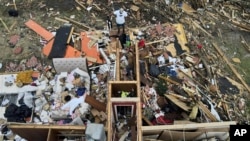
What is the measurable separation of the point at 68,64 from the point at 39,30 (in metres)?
3.15

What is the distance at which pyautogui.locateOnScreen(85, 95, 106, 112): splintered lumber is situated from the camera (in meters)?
11.7

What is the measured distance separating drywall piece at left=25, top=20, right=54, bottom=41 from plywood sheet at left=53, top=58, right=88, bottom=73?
2209 millimetres

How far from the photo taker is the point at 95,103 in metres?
11.8

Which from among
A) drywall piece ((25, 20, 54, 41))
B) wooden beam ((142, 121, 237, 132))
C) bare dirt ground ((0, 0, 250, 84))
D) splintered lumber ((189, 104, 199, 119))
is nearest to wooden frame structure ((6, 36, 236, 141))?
wooden beam ((142, 121, 237, 132))

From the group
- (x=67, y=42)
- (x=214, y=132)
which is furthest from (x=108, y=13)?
(x=214, y=132)

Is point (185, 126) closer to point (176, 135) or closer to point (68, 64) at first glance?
point (176, 135)

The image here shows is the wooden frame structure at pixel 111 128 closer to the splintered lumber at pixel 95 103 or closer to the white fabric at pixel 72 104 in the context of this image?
the splintered lumber at pixel 95 103

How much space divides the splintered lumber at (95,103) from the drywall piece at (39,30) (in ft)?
14.1

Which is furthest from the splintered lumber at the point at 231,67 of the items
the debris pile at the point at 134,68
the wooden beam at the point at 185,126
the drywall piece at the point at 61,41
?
the drywall piece at the point at 61,41

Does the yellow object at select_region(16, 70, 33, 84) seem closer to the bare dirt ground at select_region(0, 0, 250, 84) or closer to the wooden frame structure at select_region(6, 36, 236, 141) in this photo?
the bare dirt ground at select_region(0, 0, 250, 84)

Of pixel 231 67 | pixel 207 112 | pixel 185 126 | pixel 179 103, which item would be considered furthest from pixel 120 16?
pixel 185 126

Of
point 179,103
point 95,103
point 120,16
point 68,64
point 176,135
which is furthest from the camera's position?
point 120,16

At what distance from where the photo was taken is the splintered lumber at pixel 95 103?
11.7 m

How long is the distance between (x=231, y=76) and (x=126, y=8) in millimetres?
5811
